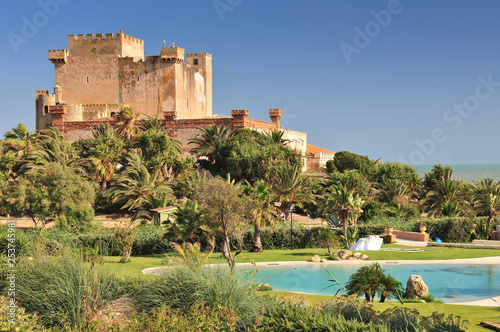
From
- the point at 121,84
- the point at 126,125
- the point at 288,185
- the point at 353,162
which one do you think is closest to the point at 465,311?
the point at 288,185

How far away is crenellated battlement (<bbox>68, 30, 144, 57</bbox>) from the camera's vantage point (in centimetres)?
5050

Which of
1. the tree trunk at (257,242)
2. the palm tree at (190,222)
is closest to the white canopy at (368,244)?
the tree trunk at (257,242)

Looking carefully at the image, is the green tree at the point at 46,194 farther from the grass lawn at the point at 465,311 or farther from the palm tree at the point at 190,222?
the grass lawn at the point at 465,311

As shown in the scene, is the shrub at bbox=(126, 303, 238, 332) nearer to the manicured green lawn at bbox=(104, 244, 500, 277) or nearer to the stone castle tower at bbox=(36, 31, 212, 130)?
the manicured green lawn at bbox=(104, 244, 500, 277)

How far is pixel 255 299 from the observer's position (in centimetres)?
1014

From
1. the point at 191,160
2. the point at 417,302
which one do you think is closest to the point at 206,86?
the point at 191,160

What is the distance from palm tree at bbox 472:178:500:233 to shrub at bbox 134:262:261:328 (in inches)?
884

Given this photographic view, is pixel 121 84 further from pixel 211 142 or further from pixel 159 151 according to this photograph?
Result: pixel 159 151

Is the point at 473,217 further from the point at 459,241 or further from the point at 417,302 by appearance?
the point at 417,302

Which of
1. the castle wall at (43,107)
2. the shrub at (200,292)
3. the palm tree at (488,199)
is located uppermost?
the castle wall at (43,107)

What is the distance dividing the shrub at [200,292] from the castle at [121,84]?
116ft

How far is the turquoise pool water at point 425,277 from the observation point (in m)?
16.7

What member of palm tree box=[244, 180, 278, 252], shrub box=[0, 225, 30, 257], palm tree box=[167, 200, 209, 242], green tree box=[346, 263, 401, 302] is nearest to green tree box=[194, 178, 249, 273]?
palm tree box=[167, 200, 209, 242]

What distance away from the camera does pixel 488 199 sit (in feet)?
96.4
